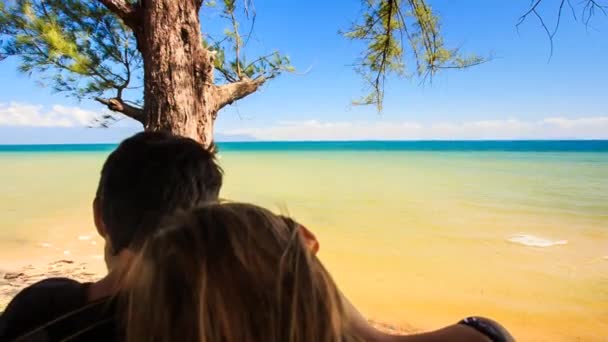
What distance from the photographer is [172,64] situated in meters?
1.70

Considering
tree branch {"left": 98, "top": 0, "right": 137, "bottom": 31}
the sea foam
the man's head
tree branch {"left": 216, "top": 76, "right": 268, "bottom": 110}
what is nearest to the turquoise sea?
the sea foam

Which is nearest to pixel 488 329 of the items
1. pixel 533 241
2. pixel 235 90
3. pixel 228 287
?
pixel 228 287

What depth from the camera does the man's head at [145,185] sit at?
0.87 m

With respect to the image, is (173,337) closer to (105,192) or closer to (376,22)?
(105,192)

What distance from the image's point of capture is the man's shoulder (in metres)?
0.70

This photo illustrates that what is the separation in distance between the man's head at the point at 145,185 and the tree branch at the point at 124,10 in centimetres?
103

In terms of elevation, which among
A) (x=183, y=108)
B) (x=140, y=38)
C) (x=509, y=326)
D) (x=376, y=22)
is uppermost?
(x=376, y=22)

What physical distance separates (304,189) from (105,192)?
1270 centimetres

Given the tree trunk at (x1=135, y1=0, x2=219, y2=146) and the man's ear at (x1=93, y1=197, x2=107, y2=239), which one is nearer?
the man's ear at (x1=93, y1=197, x2=107, y2=239)

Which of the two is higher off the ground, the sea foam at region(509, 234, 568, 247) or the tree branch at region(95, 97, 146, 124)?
the tree branch at region(95, 97, 146, 124)

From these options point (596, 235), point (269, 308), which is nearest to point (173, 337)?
point (269, 308)

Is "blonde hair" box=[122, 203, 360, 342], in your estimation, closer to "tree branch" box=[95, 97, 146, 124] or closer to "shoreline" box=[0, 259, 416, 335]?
"tree branch" box=[95, 97, 146, 124]

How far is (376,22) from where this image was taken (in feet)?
8.04

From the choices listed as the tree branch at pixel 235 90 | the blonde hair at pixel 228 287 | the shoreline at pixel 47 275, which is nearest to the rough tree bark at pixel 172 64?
the tree branch at pixel 235 90
